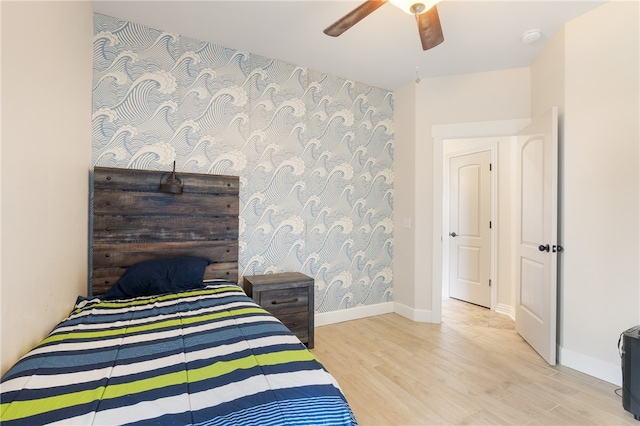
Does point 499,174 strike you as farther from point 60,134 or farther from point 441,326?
point 60,134

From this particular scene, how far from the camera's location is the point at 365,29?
2.61m

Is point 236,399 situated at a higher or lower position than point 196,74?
lower

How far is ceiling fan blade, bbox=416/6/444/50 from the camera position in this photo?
181cm

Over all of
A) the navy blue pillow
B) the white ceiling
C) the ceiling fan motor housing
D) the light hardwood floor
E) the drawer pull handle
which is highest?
the white ceiling

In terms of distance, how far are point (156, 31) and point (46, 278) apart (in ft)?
6.99

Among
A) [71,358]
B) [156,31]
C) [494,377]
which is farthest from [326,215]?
[71,358]

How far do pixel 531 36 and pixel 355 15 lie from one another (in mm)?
1777

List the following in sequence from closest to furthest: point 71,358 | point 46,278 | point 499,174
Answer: point 71,358 → point 46,278 → point 499,174

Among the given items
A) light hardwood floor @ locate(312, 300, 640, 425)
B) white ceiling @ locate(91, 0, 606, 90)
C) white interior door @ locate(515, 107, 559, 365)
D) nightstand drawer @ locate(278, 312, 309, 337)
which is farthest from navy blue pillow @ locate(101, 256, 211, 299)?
white interior door @ locate(515, 107, 559, 365)

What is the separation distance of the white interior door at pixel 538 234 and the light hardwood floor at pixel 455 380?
9.5 inches

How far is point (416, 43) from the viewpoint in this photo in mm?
2797

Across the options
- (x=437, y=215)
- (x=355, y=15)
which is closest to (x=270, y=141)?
(x=355, y=15)

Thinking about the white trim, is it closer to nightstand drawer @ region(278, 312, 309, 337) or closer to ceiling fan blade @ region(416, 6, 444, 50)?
nightstand drawer @ region(278, 312, 309, 337)

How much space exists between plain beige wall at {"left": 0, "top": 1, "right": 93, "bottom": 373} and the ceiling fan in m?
1.56
